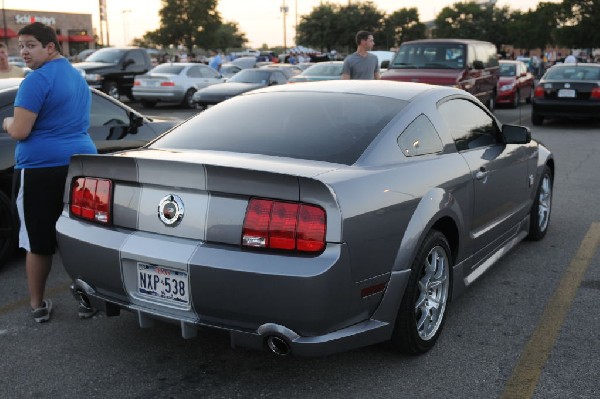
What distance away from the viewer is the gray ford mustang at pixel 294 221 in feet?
9.93

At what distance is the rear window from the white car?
55.6ft

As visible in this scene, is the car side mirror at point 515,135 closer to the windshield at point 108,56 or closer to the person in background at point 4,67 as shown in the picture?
the person in background at point 4,67

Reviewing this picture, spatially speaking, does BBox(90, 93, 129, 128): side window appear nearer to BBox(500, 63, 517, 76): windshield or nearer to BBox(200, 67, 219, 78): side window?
BBox(200, 67, 219, 78): side window

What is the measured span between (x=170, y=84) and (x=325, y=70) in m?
4.78

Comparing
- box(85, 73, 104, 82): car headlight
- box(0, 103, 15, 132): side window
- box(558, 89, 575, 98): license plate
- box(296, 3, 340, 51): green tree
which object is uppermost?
box(296, 3, 340, 51): green tree

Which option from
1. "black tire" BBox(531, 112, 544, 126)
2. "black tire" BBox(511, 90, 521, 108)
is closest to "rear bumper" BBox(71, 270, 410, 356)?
"black tire" BBox(531, 112, 544, 126)

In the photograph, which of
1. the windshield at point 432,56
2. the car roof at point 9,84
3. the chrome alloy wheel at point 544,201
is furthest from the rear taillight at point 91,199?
the windshield at point 432,56

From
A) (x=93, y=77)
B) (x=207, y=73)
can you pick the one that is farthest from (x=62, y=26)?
(x=93, y=77)

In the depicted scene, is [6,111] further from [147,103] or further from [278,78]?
[147,103]

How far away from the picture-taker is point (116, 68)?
21.9 meters

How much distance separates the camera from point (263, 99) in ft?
14.3

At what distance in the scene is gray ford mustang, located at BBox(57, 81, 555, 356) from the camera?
3027 mm

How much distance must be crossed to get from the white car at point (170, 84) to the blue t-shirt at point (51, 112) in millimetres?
16893

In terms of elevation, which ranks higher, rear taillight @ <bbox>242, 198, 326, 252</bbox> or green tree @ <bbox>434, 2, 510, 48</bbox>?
green tree @ <bbox>434, 2, 510, 48</bbox>
